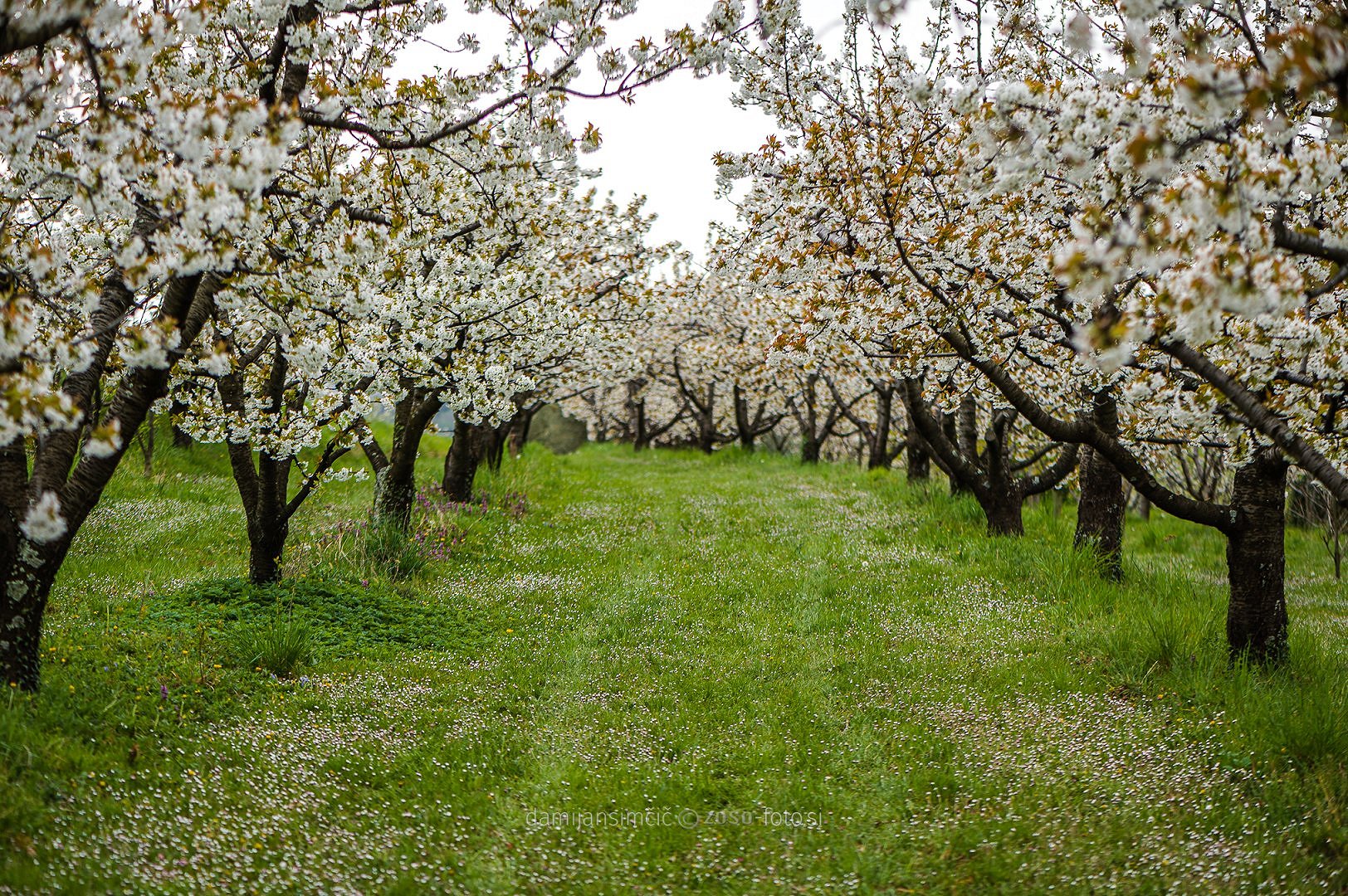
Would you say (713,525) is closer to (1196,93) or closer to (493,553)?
(493,553)

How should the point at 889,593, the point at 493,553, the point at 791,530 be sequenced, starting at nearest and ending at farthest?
the point at 889,593, the point at 493,553, the point at 791,530

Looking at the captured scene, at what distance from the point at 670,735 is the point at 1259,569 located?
5175mm

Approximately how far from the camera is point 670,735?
20.2 feet

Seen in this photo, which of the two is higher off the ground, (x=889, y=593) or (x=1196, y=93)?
(x=1196, y=93)

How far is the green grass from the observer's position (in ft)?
14.4

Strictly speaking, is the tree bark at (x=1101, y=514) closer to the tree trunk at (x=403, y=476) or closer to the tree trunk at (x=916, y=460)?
the tree trunk at (x=916, y=460)

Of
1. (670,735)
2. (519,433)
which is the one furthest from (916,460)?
(519,433)

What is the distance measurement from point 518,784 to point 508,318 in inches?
293

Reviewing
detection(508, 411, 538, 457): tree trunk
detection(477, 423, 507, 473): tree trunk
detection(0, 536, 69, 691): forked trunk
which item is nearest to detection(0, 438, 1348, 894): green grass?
detection(0, 536, 69, 691): forked trunk

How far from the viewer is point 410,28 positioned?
743 cm

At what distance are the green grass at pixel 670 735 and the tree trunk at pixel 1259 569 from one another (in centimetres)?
31

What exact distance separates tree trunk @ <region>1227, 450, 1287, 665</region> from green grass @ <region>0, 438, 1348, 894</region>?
0.31 m

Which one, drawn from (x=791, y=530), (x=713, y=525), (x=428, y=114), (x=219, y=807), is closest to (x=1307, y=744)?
(x=219, y=807)

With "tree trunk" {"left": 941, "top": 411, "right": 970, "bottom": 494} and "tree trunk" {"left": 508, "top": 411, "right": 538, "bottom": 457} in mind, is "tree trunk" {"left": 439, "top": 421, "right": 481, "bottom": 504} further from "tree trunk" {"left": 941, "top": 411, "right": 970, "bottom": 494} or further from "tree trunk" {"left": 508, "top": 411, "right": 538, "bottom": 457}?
"tree trunk" {"left": 941, "top": 411, "right": 970, "bottom": 494}
